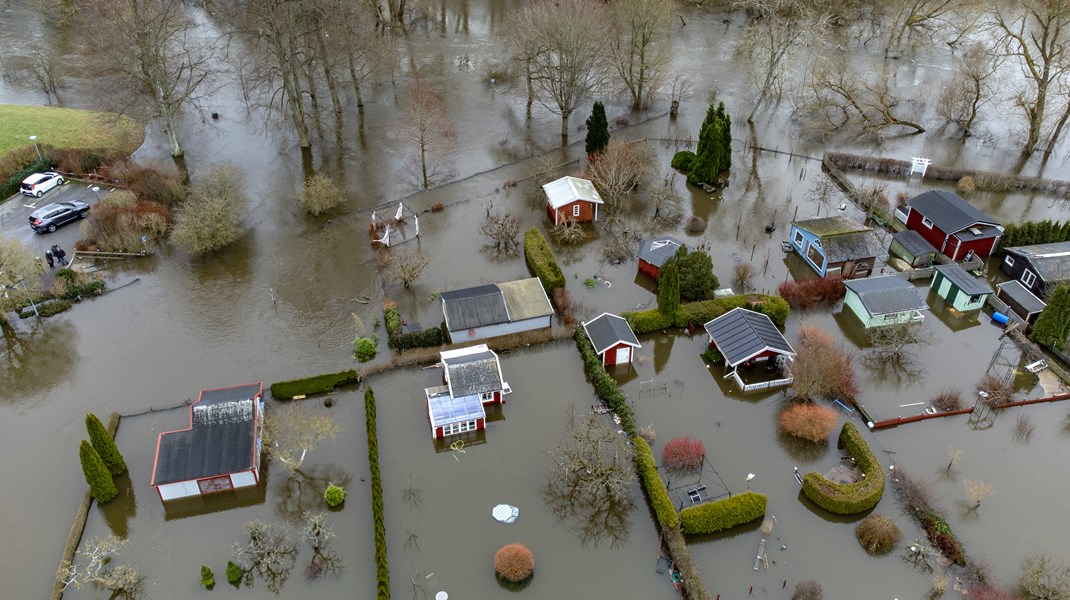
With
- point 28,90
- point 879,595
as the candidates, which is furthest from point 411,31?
point 879,595

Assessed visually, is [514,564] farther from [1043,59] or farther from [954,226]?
[1043,59]

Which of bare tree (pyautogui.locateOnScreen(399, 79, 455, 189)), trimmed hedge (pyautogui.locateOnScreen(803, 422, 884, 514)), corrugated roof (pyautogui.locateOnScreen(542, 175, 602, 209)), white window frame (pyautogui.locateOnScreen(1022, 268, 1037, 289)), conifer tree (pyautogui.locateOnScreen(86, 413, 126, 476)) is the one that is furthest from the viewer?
bare tree (pyautogui.locateOnScreen(399, 79, 455, 189))

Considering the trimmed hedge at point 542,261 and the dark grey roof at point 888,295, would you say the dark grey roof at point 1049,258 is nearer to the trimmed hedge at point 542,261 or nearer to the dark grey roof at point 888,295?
the dark grey roof at point 888,295

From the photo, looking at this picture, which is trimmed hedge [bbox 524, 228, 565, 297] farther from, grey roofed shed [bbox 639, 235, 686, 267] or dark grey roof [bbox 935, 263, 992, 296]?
dark grey roof [bbox 935, 263, 992, 296]

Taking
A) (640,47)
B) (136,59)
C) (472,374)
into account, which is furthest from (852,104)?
(136,59)

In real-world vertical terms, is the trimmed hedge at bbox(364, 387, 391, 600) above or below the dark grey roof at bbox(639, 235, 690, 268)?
below

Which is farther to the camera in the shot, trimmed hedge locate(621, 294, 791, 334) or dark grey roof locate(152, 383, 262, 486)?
trimmed hedge locate(621, 294, 791, 334)

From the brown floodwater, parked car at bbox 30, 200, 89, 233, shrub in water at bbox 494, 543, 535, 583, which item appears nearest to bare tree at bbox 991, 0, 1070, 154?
the brown floodwater
